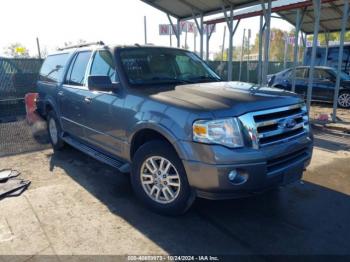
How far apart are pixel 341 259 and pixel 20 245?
2944 millimetres

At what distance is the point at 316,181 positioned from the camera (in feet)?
14.7

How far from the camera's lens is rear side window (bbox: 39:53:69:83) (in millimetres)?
5474

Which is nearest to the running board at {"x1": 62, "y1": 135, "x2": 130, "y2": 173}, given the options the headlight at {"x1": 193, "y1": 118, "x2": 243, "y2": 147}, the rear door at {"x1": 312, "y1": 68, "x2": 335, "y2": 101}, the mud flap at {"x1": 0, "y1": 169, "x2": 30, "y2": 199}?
the mud flap at {"x1": 0, "y1": 169, "x2": 30, "y2": 199}

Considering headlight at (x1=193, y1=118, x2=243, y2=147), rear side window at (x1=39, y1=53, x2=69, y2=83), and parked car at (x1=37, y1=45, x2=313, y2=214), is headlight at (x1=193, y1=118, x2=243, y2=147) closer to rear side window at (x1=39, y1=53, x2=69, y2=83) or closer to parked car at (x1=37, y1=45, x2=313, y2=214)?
parked car at (x1=37, y1=45, x2=313, y2=214)

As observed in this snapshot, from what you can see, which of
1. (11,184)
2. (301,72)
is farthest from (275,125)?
(301,72)

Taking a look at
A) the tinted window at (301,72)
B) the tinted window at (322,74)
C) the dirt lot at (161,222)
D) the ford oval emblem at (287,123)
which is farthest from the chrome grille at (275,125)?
the tinted window at (301,72)

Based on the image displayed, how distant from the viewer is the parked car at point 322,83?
1103 cm

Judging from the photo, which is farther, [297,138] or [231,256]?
[297,138]

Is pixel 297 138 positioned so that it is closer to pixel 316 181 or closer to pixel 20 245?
pixel 316 181

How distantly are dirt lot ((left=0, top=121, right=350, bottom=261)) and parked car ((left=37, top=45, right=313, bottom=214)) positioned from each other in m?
0.34

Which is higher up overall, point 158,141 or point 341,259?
point 158,141

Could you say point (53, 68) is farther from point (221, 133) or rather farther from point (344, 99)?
point (344, 99)

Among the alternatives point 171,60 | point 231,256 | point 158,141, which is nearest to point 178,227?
point 231,256

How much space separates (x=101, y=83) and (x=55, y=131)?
2.70 metres
